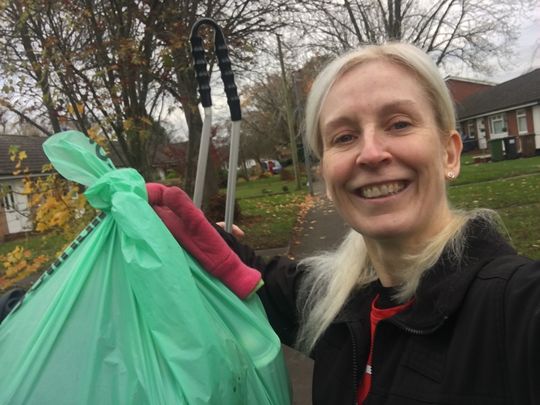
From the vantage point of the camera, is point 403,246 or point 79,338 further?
point 403,246

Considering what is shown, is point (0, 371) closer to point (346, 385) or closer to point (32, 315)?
point (32, 315)

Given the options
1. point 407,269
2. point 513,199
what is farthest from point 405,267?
point 513,199

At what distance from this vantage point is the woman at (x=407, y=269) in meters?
0.99

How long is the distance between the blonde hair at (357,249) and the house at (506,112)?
2448 centimetres

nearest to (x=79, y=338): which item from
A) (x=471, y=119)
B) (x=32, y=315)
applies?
(x=32, y=315)

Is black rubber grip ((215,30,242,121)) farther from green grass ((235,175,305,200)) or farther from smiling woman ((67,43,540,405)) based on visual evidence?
green grass ((235,175,305,200))

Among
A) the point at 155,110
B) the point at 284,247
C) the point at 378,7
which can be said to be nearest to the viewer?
the point at 155,110

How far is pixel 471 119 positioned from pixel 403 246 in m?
39.8

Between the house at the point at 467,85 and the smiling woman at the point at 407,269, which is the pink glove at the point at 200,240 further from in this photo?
the house at the point at 467,85

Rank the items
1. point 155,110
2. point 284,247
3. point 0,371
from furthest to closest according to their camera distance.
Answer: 1. point 284,247
2. point 155,110
3. point 0,371

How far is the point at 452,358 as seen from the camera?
1029 mm

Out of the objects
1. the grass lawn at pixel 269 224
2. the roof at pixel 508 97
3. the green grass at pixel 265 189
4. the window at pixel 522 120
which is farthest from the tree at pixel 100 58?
the window at pixel 522 120

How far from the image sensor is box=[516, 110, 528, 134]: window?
2998 centimetres

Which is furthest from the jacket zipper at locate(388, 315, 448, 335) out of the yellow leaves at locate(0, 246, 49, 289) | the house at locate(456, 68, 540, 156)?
the house at locate(456, 68, 540, 156)
